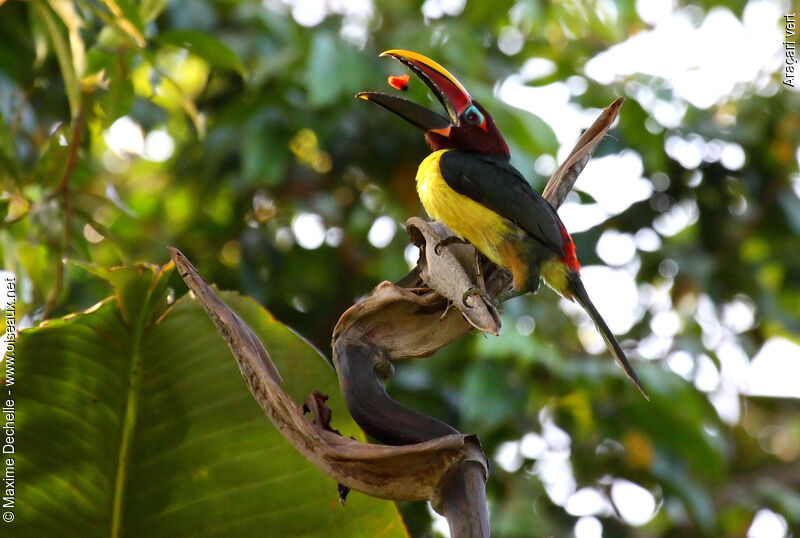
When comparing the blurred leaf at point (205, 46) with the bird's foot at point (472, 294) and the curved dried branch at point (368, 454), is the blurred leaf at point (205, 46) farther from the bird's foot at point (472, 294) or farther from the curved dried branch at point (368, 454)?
the curved dried branch at point (368, 454)

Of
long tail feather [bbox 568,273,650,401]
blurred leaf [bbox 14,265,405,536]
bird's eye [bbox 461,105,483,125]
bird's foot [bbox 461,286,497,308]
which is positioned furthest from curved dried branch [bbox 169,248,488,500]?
bird's eye [bbox 461,105,483,125]

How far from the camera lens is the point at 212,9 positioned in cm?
375

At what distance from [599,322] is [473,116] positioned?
531 millimetres

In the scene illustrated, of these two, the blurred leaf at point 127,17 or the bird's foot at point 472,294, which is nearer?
the bird's foot at point 472,294

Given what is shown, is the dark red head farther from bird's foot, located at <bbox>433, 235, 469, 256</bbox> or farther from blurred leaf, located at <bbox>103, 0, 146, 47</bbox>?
blurred leaf, located at <bbox>103, 0, 146, 47</bbox>

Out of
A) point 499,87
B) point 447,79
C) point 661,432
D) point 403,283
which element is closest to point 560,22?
point 499,87

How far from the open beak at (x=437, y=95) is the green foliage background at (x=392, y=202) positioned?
2.39ft

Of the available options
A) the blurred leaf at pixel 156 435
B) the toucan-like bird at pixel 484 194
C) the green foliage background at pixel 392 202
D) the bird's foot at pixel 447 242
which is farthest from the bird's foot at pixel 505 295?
the green foliage background at pixel 392 202

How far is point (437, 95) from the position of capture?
2.17 metres

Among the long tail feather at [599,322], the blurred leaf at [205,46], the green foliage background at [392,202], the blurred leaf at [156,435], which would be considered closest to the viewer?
the blurred leaf at [156,435]

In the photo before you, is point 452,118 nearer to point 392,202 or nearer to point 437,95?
point 437,95

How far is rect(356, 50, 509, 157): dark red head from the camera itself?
80.1 inches

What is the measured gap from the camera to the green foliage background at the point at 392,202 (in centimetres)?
285

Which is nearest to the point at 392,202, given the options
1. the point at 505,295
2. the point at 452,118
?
the point at 452,118
